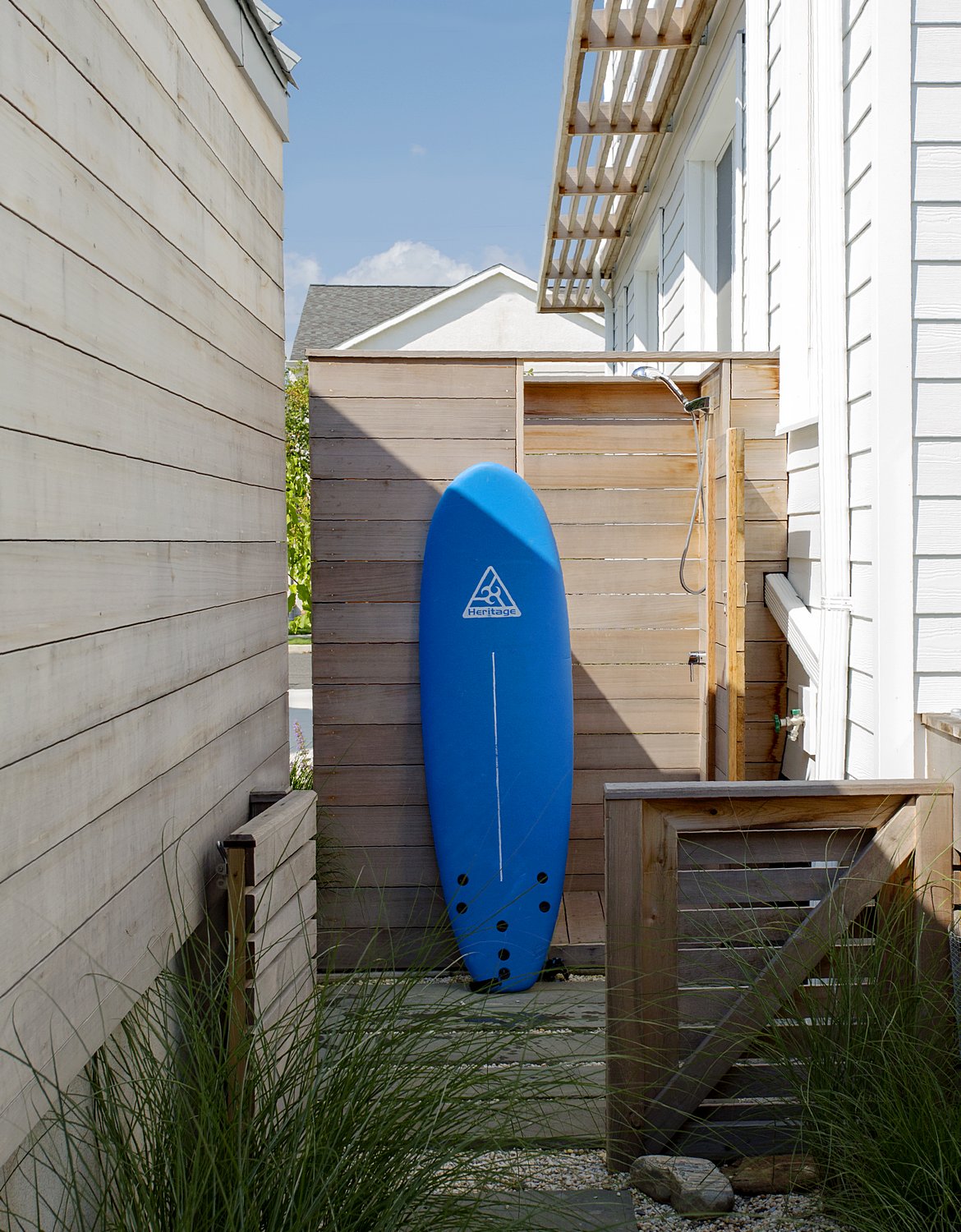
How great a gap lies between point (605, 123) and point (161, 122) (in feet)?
12.6

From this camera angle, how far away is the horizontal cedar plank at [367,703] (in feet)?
11.2

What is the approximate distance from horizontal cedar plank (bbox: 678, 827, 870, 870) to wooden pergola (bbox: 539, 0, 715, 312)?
3206mm

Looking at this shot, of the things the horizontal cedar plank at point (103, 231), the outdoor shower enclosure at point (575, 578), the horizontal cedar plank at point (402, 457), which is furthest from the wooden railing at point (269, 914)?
the horizontal cedar plank at point (402, 457)

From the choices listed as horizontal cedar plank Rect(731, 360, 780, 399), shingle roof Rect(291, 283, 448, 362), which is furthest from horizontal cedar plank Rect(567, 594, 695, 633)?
shingle roof Rect(291, 283, 448, 362)

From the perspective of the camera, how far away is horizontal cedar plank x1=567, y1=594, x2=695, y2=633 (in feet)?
11.8

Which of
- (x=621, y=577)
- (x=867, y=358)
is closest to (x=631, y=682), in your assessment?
(x=621, y=577)

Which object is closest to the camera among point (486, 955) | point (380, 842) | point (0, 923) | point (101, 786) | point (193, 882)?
point (0, 923)

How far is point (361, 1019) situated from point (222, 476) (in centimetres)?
104

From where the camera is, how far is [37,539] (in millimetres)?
1164

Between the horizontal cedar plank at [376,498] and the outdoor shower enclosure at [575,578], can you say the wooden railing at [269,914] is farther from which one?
the horizontal cedar plank at [376,498]

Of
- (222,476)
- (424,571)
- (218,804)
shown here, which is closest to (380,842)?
(424,571)

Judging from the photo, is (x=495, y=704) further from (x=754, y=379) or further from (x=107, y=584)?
(x=107, y=584)

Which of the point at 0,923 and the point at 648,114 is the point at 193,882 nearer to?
the point at 0,923

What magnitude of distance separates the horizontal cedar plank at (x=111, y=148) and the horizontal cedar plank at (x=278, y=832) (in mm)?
801
